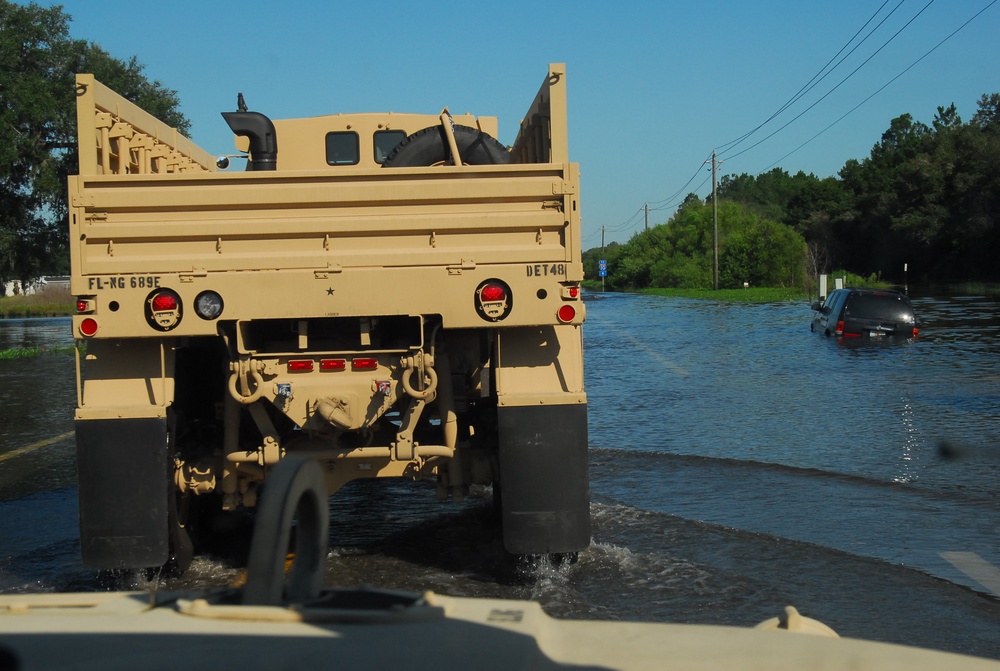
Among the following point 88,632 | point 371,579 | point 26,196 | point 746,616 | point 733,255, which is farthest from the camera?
point 733,255

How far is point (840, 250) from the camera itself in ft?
278

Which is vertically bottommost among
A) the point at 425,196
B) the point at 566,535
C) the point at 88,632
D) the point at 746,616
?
the point at 746,616

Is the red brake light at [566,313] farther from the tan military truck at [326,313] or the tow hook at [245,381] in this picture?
the tow hook at [245,381]

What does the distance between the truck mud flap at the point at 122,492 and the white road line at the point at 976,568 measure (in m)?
4.40

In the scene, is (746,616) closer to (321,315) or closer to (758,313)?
(321,315)

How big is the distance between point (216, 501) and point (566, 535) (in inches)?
110

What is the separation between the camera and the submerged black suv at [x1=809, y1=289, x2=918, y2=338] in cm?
2222

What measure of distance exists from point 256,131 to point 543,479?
4409mm

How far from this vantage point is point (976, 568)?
6.52 meters

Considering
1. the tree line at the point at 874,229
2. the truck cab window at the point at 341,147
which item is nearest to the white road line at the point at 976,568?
the truck cab window at the point at 341,147

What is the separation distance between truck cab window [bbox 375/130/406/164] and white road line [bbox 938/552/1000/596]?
5.69m

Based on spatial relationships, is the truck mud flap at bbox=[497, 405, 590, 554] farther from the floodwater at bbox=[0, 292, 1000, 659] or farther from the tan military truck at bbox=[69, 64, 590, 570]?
the floodwater at bbox=[0, 292, 1000, 659]

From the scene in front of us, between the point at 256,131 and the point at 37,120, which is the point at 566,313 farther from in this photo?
the point at 37,120

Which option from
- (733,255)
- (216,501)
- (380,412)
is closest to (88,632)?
(380,412)
